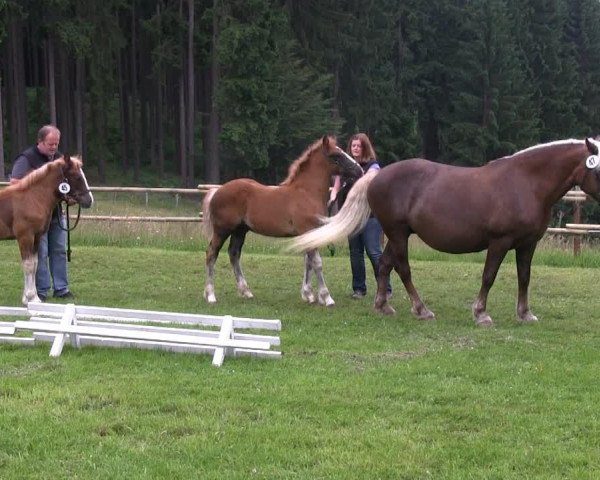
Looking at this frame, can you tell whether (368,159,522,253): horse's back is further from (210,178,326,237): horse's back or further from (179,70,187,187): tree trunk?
(179,70,187,187): tree trunk

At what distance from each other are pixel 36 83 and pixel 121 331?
129 ft

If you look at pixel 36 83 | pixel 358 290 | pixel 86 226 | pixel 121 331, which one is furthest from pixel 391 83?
pixel 121 331

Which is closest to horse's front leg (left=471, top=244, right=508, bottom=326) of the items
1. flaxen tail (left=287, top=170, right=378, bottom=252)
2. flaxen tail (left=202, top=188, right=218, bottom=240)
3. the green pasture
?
the green pasture

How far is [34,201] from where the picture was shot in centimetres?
901

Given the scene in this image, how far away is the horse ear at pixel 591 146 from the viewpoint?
25.4ft

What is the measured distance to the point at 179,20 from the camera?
37969mm

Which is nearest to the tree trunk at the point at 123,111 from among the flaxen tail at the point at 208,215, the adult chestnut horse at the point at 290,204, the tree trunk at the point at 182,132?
the tree trunk at the point at 182,132

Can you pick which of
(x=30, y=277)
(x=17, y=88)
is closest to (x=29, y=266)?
(x=30, y=277)

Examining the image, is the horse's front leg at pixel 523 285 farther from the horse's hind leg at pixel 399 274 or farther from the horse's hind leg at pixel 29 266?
the horse's hind leg at pixel 29 266

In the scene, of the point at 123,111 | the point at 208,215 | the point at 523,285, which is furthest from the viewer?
the point at 123,111

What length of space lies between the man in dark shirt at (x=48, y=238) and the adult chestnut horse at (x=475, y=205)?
3.13 meters

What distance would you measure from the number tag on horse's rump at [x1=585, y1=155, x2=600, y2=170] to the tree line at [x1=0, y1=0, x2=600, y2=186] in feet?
85.1

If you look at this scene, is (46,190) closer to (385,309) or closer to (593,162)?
(385,309)

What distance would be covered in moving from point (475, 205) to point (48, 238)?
5258mm
